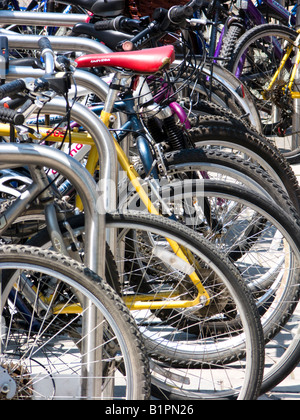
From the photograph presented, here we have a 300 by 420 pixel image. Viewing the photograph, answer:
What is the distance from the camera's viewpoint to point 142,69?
279 centimetres

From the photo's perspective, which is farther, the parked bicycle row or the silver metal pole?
the silver metal pole

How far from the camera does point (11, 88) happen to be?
7.74 feet

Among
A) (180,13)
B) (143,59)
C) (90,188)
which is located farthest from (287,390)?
(180,13)

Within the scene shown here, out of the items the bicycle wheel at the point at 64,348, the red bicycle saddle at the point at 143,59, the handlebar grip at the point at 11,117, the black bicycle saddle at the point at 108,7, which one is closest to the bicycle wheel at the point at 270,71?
the black bicycle saddle at the point at 108,7

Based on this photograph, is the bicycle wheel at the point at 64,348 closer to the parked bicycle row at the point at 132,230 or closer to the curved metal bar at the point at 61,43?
the parked bicycle row at the point at 132,230

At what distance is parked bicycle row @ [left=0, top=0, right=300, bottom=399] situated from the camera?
2.46 m

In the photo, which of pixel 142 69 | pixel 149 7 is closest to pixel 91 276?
pixel 142 69

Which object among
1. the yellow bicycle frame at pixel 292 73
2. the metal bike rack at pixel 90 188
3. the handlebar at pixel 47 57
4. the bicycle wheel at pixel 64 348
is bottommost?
the bicycle wheel at pixel 64 348

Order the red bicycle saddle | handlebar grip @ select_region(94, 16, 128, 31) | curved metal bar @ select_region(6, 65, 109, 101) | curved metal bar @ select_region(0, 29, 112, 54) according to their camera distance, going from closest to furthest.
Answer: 1. the red bicycle saddle
2. curved metal bar @ select_region(6, 65, 109, 101)
3. curved metal bar @ select_region(0, 29, 112, 54)
4. handlebar grip @ select_region(94, 16, 128, 31)

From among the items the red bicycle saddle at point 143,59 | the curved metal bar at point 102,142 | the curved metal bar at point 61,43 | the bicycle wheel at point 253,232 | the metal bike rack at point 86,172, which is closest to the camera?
the metal bike rack at point 86,172

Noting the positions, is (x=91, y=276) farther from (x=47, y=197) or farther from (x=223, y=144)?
(x=223, y=144)

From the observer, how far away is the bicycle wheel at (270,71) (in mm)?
6457

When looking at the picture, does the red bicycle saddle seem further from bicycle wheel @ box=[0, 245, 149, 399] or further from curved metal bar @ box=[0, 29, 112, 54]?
bicycle wheel @ box=[0, 245, 149, 399]

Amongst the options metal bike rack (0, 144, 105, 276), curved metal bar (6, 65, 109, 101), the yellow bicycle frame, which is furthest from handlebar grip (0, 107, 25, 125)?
the yellow bicycle frame
